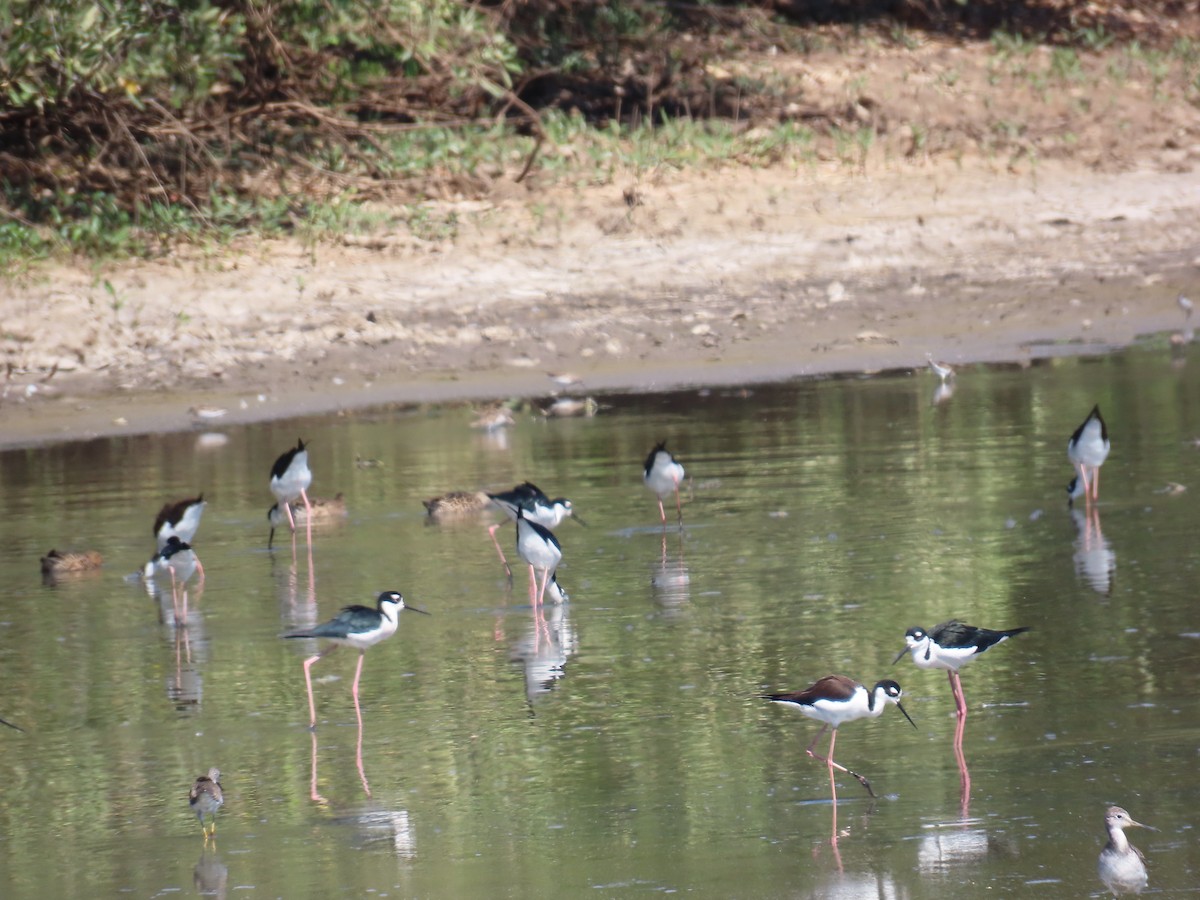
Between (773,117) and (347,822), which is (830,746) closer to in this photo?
(347,822)

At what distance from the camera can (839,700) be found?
6652 millimetres

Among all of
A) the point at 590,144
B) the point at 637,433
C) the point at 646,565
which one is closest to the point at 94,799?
the point at 646,565

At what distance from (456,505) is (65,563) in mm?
2420

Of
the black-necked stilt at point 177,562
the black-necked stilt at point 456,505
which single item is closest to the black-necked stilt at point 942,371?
the black-necked stilt at point 456,505

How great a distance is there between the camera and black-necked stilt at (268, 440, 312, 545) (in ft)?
38.2

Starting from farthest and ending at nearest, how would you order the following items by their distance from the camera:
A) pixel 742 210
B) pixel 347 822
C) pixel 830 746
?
1. pixel 742 210
2. pixel 830 746
3. pixel 347 822

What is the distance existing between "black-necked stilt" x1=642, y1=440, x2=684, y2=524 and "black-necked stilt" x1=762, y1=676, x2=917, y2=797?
15.2 feet

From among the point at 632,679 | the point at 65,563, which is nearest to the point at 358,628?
the point at 632,679

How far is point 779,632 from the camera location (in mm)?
8617

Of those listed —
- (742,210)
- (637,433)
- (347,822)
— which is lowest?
(347,822)

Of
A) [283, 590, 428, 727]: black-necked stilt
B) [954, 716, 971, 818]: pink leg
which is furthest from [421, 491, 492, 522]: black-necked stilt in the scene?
[954, 716, 971, 818]: pink leg

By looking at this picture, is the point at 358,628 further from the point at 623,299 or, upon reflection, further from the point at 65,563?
the point at 623,299

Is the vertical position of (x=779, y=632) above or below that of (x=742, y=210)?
below

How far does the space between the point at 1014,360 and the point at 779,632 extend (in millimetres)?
8846
